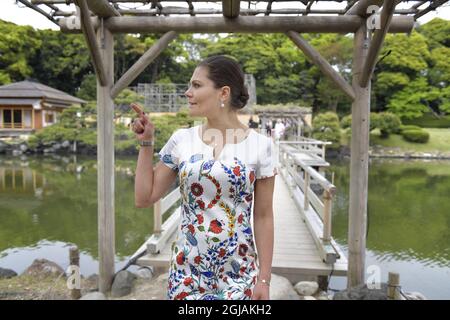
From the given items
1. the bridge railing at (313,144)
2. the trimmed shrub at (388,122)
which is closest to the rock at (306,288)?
the bridge railing at (313,144)

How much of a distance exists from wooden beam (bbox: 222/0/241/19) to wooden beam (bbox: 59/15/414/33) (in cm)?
6

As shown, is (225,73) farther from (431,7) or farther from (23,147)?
(23,147)

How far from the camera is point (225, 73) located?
1.21 m

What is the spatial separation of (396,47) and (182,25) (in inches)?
896

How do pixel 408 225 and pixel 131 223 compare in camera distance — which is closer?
pixel 131 223

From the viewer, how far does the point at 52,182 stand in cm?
1154

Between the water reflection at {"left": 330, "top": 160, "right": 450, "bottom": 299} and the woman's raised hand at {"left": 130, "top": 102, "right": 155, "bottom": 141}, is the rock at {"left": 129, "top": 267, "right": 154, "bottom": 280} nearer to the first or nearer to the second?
the woman's raised hand at {"left": 130, "top": 102, "right": 155, "bottom": 141}

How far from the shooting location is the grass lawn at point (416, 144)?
21.2 m

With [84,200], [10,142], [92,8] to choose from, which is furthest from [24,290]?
[10,142]

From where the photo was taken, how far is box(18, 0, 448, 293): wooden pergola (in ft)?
9.89

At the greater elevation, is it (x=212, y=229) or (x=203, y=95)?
(x=203, y=95)

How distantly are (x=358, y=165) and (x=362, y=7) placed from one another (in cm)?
121

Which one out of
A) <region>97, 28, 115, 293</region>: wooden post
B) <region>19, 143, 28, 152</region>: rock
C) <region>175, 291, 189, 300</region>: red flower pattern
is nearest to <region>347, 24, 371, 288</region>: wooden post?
<region>97, 28, 115, 293</region>: wooden post

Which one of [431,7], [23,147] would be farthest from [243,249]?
[23,147]
